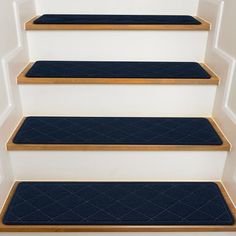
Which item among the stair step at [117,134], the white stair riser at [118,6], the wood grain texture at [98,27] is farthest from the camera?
the white stair riser at [118,6]

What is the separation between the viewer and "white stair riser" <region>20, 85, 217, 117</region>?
4.67 feet

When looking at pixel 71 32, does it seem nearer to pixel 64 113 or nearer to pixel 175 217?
pixel 64 113

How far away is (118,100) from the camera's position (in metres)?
1.45

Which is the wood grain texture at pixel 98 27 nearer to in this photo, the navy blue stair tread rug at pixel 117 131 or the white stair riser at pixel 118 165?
the navy blue stair tread rug at pixel 117 131

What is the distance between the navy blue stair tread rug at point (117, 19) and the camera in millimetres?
1586

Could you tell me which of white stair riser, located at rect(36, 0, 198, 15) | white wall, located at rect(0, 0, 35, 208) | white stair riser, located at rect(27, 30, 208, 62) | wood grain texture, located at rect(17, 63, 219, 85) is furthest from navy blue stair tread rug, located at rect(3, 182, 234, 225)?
white stair riser, located at rect(36, 0, 198, 15)

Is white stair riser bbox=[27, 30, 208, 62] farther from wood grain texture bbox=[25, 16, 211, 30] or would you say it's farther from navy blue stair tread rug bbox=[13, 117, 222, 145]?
navy blue stair tread rug bbox=[13, 117, 222, 145]

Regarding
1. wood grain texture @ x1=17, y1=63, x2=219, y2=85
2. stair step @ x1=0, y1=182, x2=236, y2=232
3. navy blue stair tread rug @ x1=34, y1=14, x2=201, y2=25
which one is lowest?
stair step @ x1=0, y1=182, x2=236, y2=232

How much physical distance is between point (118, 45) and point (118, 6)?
1.09 ft

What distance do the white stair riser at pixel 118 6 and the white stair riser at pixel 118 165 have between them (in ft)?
3.04

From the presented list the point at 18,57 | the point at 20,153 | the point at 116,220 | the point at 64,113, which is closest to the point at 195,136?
the point at 116,220

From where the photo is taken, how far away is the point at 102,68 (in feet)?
5.02

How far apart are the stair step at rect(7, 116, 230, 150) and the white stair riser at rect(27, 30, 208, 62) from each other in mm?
357

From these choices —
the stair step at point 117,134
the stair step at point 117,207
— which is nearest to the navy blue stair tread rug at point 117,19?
the stair step at point 117,134
